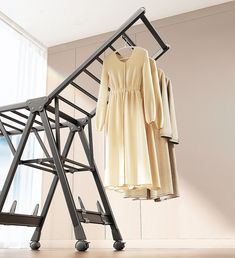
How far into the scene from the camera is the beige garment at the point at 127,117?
2.30 meters

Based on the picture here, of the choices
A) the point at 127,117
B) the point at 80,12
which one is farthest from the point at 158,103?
the point at 80,12

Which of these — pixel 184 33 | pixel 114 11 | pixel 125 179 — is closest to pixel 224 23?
pixel 184 33

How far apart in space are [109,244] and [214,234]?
1024mm

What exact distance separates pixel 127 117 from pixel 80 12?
2037 millimetres

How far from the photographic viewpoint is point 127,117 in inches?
93.9

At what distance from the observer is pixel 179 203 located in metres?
3.56

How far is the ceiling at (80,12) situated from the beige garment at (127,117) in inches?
61.1

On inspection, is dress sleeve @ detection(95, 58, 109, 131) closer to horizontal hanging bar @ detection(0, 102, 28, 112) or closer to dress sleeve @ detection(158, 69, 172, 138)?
dress sleeve @ detection(158, 69, 172, 138)

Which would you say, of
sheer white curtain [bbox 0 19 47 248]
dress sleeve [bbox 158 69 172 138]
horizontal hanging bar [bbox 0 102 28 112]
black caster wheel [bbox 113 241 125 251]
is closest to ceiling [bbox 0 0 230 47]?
sheer white curtain [bbox 0 19 47 248]

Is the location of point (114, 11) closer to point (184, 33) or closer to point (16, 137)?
point (184, 33)

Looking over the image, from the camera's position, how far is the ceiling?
3844 millimetres

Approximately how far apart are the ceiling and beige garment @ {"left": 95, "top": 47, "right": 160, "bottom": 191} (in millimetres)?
1551

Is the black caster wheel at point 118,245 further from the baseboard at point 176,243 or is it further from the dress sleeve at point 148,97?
→ the baseboard at point 176,243

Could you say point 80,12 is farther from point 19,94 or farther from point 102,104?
point 102,104
